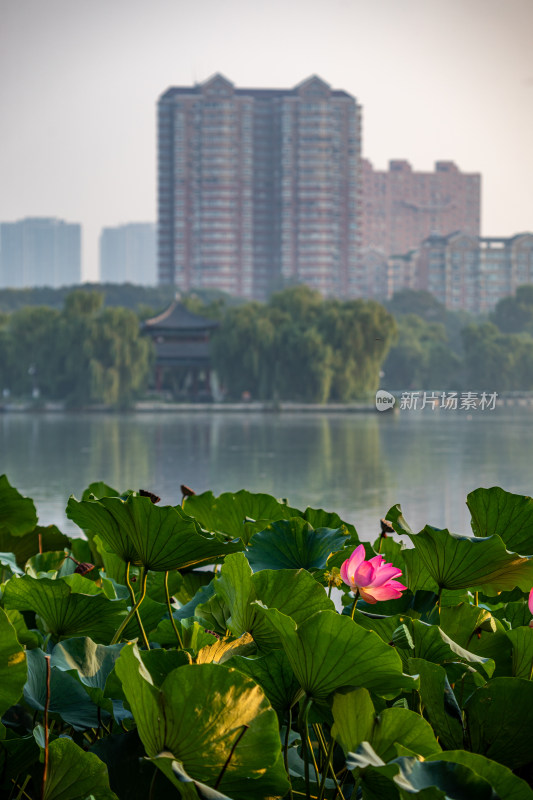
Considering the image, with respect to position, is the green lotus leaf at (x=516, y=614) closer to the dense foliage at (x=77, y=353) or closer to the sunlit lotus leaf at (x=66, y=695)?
the sunlit lotus leaf at (x=66, y=695)

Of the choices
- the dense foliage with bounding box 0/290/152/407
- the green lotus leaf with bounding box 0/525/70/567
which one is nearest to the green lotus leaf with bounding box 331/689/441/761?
the green lotus leaf with bounding box 0/525/70/567

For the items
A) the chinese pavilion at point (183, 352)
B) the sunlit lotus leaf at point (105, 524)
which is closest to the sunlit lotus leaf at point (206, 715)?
the sunlit lotus leaf at point (105, 524)

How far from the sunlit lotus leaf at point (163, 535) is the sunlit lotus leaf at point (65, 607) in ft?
0.15

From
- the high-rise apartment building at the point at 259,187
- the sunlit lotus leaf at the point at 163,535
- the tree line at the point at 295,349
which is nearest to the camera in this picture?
the sunlit lotus leaf at the point at 163,535

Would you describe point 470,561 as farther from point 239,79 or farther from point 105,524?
point 239,79

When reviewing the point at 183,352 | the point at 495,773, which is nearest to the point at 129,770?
the point at 495,773

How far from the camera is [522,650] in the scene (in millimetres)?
344

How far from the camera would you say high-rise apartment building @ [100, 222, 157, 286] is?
3001cm

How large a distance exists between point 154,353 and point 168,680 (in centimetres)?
1676

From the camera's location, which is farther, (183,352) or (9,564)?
(183,352)

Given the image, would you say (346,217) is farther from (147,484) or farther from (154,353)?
(147,484)

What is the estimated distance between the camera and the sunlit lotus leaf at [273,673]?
31 cm

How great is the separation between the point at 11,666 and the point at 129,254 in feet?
100

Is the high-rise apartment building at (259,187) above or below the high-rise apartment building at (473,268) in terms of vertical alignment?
above
